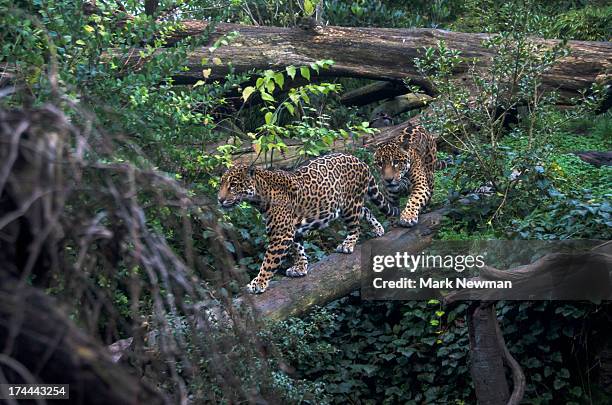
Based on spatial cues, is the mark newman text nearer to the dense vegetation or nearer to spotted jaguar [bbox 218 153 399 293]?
the dense vegetation

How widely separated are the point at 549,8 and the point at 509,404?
1124 cm

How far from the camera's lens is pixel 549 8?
17172mm

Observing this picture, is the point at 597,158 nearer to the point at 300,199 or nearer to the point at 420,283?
the point at 420,283

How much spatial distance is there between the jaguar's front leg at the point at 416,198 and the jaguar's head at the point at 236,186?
202cm

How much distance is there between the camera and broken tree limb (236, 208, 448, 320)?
358 inches

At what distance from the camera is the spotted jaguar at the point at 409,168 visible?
10.6 m

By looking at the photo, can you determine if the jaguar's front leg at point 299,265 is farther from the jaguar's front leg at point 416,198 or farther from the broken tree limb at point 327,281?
the jaguar's front leg at point 416,198

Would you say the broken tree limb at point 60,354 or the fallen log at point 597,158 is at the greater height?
the broken tree limb at point 60,354

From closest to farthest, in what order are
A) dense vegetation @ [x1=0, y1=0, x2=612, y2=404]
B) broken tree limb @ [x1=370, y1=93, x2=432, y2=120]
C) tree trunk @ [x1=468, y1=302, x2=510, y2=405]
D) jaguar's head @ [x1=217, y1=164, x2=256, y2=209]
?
dense vegetation @ [x1=0, y1=0, x2=612, y2=404], tree trunk @ [x1=468, y1=302, x2=510, y2=405], jaguar's head @ [x1=217, y1=164, x2=256, y2=209], broken tree limb @ [x1=370, y1=93, x2=432, y2=120]

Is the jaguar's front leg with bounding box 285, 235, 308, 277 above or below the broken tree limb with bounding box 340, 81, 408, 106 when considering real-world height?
below

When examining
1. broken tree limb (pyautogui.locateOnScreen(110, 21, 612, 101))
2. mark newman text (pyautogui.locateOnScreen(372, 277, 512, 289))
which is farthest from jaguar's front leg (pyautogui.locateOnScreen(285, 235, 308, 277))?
broken tree limb (pyautogui.locateOnScreen(110, 21, 612, 101))

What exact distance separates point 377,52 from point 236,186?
4.26 metres

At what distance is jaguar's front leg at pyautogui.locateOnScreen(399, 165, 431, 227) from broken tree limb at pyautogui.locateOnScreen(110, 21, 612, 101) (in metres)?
2.32

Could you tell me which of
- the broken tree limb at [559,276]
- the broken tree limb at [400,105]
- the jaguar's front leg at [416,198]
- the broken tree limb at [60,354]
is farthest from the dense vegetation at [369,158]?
the broken tree limb at [60,354]
